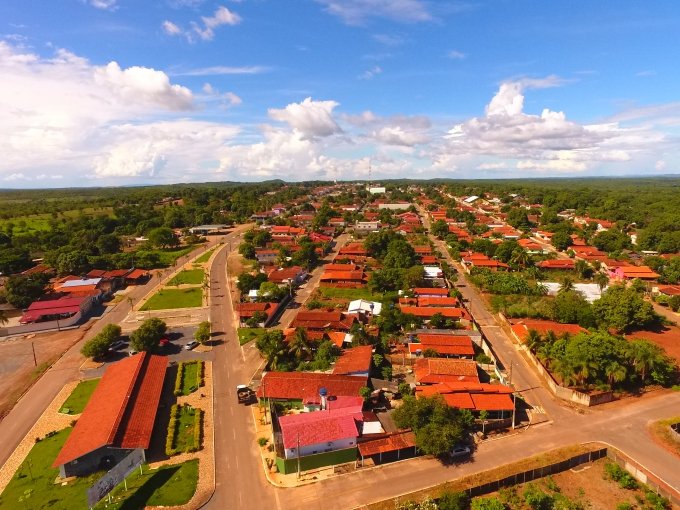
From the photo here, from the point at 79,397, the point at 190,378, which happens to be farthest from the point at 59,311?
the point at 190,378

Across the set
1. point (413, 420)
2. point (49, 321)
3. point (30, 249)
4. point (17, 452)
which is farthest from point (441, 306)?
point (30, 249)

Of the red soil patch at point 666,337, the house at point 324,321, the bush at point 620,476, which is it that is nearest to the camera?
the bush at point 620,476

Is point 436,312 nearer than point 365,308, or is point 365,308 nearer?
point 436,312

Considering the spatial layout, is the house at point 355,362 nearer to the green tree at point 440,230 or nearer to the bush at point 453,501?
the bush at point 453,501

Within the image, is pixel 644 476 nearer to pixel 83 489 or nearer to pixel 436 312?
pixel 436 312

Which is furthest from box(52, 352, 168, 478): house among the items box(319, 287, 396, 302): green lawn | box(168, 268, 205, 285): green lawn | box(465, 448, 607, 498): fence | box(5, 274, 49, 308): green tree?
box(168, 268, 205, 285): green lawn

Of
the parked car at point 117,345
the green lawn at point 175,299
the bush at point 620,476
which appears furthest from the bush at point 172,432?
the bush at point 620,476

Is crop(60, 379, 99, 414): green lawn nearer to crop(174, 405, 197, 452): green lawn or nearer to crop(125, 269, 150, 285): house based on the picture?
crop(174, 405, 197, 452): green lawn
